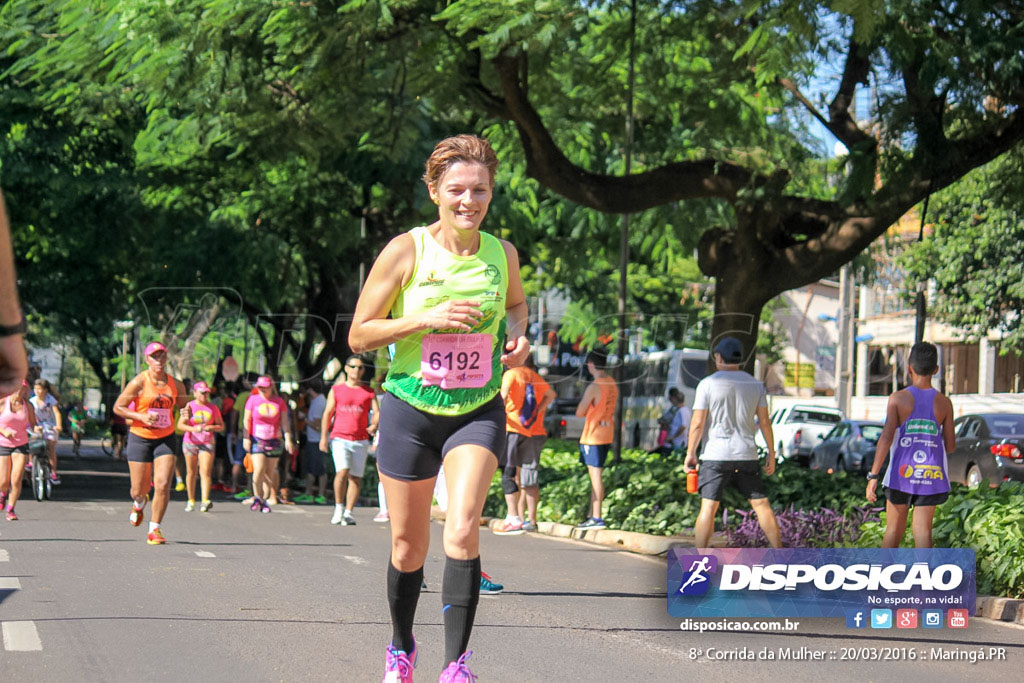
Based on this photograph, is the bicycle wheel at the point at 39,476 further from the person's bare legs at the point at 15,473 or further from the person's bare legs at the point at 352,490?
Answer: the person's bare legs at the point at 352,490

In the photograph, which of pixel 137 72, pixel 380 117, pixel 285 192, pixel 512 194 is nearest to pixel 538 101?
pixel 380 117

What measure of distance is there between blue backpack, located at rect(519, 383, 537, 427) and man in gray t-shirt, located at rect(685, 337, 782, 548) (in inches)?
179

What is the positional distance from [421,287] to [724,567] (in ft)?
6.93

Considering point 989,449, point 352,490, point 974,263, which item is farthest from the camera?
point 974,263

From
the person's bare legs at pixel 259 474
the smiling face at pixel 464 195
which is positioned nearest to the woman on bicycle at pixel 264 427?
the person's bare legs at pixel 259 474

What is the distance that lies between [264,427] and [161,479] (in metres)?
4.72

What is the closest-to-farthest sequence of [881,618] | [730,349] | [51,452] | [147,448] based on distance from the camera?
[881,618] → [730,349] → [147,448] → [51,452]

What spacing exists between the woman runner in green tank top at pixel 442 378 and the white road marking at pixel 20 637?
2622 millimetres

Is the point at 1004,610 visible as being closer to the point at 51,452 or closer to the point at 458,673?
the point at 458,673

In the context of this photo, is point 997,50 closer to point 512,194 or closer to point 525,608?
point 525,608

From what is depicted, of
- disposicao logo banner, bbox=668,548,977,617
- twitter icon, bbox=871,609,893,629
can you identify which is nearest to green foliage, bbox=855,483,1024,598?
disposicao logo banner, bbox=668,548,977,617

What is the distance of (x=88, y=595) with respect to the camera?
916 centimetres

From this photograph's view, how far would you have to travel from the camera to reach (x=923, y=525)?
9734 millimetres

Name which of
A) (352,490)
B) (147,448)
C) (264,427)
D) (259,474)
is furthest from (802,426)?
(147,448)
